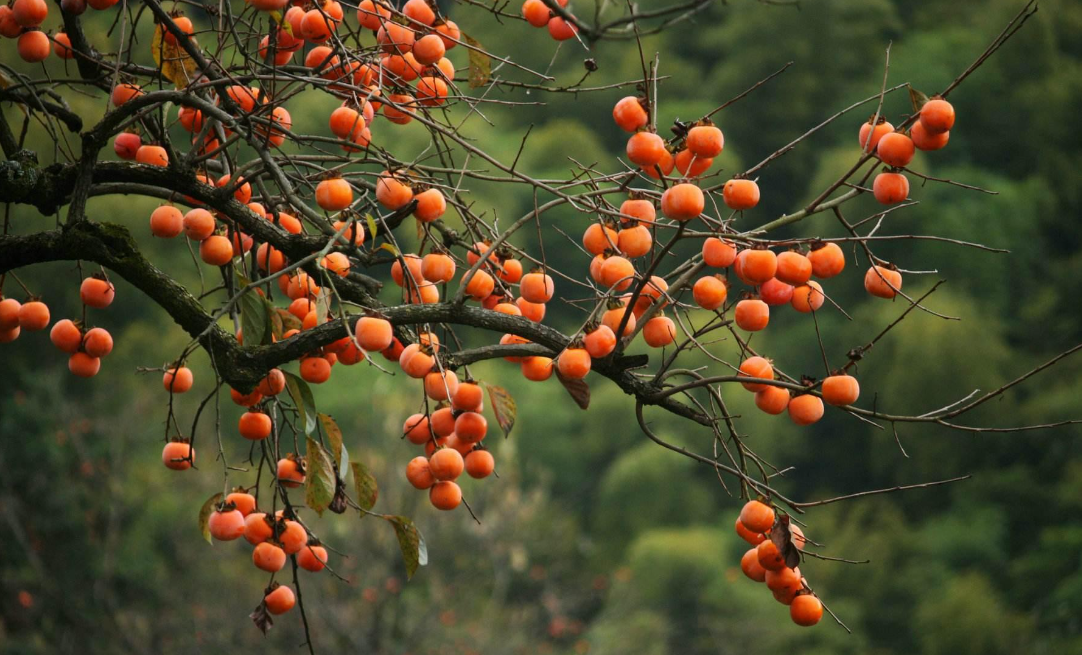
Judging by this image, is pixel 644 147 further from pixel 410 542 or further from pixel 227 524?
pixel 227 524

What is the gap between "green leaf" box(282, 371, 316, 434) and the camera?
1.58 meters

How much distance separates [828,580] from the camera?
14.8 m

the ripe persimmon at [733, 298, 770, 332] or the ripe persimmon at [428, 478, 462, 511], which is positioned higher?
the ripe persimmon at [733, 298, 770, 332]

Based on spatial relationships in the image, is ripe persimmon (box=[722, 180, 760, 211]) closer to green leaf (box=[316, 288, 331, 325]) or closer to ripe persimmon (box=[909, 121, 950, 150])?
ripe persimmon (box=[909, 121, 950, 150])

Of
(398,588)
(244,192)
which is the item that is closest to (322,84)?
(244,192)

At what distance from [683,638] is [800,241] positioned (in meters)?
13.4

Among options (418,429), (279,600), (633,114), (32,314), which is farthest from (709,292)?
(32,314)

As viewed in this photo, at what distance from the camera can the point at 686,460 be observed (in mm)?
17859

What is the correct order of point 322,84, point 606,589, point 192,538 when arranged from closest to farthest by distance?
point 322,84, point 192,538, point 606,589

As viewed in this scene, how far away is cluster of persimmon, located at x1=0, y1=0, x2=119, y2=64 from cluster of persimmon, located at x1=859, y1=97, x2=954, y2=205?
3.90 ft

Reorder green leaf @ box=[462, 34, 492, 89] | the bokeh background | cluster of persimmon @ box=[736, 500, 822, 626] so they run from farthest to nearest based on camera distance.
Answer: the bokeh background → green leaf @ box=[462, 34, 492, 89] → cluster of persimmon @ box=[736, 500, 822, 626]

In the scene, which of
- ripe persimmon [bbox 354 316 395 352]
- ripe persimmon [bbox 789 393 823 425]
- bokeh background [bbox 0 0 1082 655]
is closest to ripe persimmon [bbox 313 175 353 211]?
ripe persimmon [bbox 354 316 395 352]

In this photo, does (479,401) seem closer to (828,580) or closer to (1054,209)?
(828,580)

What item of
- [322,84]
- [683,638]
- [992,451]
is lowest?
[683,638]
